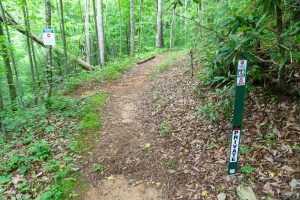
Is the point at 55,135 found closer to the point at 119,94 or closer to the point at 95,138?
the point at 95,138

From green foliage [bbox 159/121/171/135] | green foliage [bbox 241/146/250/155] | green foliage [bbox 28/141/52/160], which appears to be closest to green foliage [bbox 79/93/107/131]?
green foliage [bbox 28/141/52/160]

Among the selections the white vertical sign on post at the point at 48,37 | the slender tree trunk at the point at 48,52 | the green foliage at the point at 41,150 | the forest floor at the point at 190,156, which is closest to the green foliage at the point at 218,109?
the forest floor at the point at 190,156

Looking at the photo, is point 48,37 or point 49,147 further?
point 48,37

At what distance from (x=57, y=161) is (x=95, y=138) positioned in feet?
3.35

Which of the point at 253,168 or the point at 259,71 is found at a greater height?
the point at 259,71

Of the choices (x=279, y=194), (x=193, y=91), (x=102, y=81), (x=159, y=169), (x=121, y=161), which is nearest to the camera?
(x=279, y=194)

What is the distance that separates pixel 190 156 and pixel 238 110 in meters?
1.52

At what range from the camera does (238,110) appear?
9.89 ft

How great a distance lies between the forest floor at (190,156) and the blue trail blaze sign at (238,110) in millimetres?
331

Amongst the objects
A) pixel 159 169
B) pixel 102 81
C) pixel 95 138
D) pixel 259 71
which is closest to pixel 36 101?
pixel 102 81

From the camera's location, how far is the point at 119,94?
833 centimetres

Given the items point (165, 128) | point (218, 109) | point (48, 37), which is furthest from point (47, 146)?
point (218, 109)

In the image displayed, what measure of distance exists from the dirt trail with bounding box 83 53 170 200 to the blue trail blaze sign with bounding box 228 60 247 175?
1.29 meters

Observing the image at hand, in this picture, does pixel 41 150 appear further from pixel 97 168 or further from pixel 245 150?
pixel 245 150
